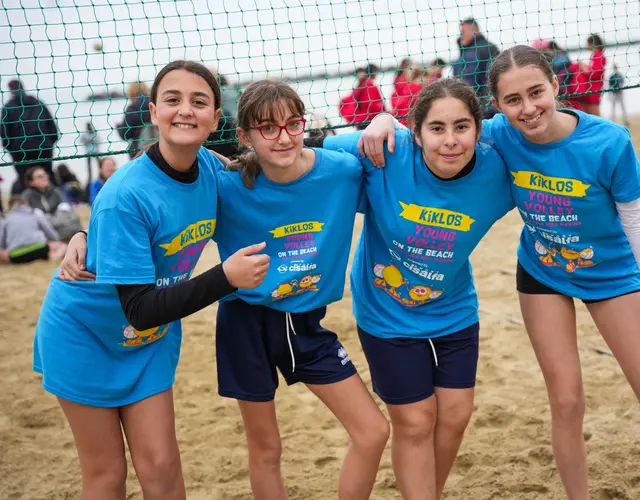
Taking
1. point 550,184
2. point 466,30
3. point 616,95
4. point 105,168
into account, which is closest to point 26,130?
point 105,168

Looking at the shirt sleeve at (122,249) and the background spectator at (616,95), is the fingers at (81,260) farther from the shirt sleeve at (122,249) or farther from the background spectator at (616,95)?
the background spectator at (616,95)

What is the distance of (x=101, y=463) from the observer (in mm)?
2613

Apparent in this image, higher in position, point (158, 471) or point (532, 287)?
point (532, 287)

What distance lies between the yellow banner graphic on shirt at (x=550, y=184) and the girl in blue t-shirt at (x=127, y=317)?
1.16 m

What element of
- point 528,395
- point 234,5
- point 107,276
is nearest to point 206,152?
point 107,276

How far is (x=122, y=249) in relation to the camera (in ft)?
7.64

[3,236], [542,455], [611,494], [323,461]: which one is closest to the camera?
[611,494]

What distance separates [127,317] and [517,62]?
65.2 inches

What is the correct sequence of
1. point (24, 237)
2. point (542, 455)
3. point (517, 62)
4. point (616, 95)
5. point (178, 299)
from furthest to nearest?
1. point (616, 95)
2. point (24, 237)
3. point (542, 455)
4. point (517, 62)
5. point (178, 299)

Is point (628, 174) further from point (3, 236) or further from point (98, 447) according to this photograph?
point (3, 236)

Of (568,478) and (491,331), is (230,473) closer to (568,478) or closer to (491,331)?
(568,478)

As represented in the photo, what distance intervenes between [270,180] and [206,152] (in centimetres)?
30

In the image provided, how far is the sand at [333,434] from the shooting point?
3506mm

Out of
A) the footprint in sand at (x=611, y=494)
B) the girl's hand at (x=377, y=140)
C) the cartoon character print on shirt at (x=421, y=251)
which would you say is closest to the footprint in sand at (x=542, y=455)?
the footprint in sand at (x=611, y=494)
